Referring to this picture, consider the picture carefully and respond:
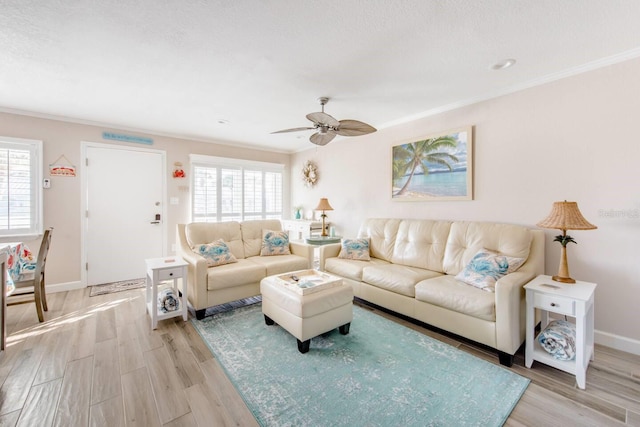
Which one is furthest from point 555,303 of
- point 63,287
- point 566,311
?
point 63,287

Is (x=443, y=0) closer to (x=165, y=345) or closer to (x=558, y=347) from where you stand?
(x=558, y=347)

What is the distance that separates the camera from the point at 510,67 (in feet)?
7.86

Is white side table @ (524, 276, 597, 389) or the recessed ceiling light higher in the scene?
the recessed ceiling light

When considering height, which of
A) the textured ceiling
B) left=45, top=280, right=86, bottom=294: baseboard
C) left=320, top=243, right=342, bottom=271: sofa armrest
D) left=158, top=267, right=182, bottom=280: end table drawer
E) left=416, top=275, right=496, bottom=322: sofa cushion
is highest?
the textured ceiling

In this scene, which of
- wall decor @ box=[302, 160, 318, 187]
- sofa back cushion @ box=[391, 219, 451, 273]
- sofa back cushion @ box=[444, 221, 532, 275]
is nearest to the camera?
sofa back cushion @ box=[444, 221, 532, 275]

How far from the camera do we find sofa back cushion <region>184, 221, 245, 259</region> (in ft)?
11.3

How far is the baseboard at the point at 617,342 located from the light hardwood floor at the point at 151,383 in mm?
75

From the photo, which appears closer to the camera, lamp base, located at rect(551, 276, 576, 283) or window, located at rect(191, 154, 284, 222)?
lamp base, located at rect(551, 276, 576, 283)

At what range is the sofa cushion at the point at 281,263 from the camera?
3.35m

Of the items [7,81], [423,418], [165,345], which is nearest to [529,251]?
[423,418]

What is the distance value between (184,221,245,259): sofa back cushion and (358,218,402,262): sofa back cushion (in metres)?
1.76

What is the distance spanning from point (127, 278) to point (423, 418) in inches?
179

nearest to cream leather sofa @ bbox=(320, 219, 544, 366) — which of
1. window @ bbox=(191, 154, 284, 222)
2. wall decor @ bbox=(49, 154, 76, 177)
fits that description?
window @ bbox=(191, 154, 284, 222)

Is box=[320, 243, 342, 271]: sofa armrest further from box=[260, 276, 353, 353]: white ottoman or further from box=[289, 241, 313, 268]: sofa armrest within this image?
box=[260, 276, 353, 353]: white ottoman
